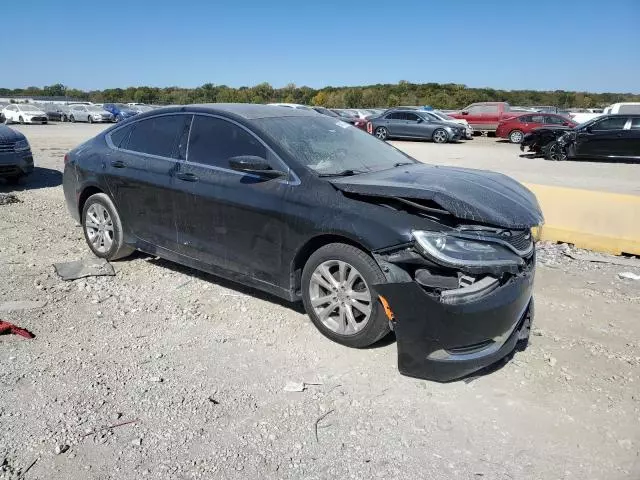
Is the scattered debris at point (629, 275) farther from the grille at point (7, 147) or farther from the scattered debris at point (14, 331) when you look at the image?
the grille at point (7, 147)

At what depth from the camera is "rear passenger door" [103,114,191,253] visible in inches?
187

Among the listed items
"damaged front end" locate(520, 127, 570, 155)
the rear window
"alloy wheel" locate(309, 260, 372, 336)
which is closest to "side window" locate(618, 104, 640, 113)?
the rear window

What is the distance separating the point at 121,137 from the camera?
5445 millimetres

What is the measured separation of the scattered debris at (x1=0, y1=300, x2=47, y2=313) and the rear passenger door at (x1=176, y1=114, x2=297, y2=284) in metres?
1.26

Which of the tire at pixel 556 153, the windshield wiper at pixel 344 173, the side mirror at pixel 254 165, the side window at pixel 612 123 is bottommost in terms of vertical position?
the tire at pixel 556 153

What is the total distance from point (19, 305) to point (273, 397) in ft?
8.50

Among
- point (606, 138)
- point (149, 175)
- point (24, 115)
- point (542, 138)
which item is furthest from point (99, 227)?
point (24, 115)

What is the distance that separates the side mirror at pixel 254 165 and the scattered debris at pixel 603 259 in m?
3.84

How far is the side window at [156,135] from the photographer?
Answer: 4.87 m

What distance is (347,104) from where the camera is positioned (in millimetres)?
59156

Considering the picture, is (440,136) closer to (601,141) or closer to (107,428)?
(601,141)

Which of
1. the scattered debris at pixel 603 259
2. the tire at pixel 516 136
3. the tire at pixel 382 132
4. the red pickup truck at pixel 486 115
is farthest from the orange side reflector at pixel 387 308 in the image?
the red pickup truck at pixel 486 115

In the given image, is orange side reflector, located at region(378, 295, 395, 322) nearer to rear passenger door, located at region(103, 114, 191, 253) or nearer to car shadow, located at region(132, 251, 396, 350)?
car shadow, located at region(132, 251, 396, 350)

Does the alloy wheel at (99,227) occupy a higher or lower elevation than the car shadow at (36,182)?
higher
